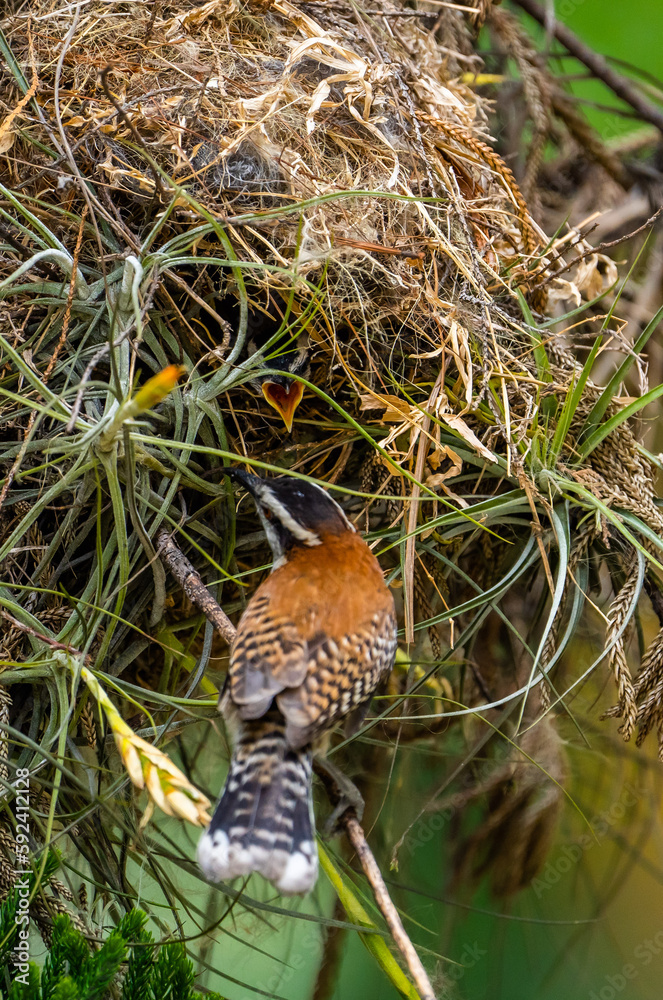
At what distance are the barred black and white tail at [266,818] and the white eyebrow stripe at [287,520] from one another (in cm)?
25

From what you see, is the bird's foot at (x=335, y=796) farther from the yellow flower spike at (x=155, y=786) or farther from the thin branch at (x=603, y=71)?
the thin branch at (x=603, y=71)

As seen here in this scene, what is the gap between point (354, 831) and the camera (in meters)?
1.07

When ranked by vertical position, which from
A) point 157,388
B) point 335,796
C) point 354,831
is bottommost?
point 335,796

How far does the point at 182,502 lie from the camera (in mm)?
1232

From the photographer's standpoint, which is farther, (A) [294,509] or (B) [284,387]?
(B) [284,387]

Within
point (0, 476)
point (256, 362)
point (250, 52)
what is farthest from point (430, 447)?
point (250, 52)

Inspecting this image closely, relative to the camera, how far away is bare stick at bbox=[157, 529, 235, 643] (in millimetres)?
1095

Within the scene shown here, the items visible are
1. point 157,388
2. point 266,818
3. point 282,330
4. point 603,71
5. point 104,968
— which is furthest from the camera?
point 603,71

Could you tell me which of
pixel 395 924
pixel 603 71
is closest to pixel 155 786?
pixel 395 924

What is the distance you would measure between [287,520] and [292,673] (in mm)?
225

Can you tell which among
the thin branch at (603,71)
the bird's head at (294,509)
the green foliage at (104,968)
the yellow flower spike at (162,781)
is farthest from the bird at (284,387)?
the thin branch at (603,71)

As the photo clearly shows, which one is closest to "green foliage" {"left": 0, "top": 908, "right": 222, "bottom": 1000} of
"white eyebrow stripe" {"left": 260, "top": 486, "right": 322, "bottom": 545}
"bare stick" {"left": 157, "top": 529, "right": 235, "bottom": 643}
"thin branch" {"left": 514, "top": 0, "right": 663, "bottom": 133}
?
"bare stick" {"left": 157, "top": 529, "right": 235, "bottom": 643}

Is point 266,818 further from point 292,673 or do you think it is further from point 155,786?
point 155,786

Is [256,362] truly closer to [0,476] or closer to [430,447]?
[430,447]
